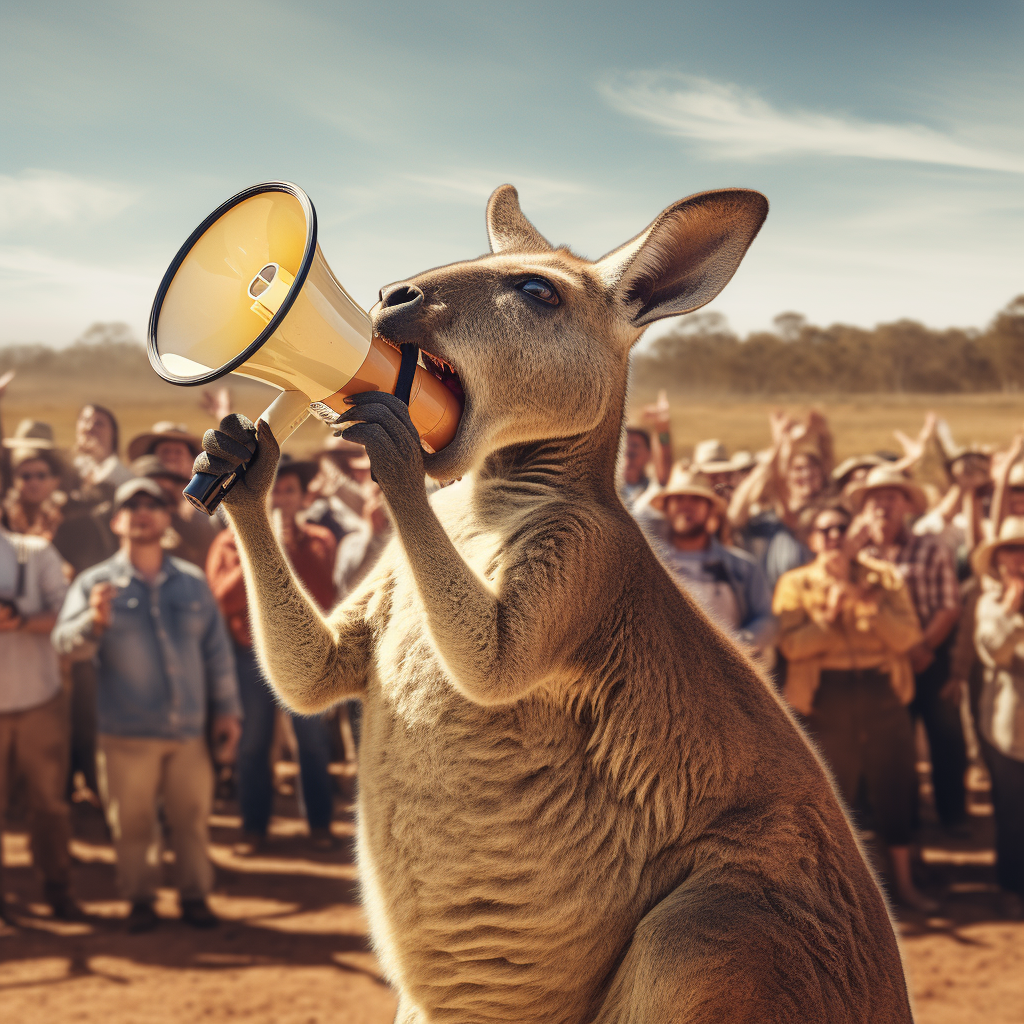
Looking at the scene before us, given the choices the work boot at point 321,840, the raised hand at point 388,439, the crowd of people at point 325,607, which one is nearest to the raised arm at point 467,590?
the raised hand at point 388,439

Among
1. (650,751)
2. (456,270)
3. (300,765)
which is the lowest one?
(300,765)

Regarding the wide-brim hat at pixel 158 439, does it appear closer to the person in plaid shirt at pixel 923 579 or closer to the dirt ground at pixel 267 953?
the dirt ground at pixel 267 953

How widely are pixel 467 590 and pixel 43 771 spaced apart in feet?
17.9

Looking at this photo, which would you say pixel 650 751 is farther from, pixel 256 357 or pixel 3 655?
pixel 3 655

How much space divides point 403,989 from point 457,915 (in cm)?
30

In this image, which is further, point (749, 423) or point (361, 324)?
point (749, 423)

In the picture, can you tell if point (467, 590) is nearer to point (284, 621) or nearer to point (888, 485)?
point (284, 621)

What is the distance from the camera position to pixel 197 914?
21.4 ft

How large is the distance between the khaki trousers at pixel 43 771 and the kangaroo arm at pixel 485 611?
17.5 feet

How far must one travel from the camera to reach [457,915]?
2.19 m

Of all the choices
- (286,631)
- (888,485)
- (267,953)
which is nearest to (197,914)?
(267,953)

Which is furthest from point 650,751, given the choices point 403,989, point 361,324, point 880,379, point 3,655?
point 880,379

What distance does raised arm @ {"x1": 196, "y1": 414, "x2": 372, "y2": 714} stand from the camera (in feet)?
6.88

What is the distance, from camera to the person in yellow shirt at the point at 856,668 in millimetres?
6473
